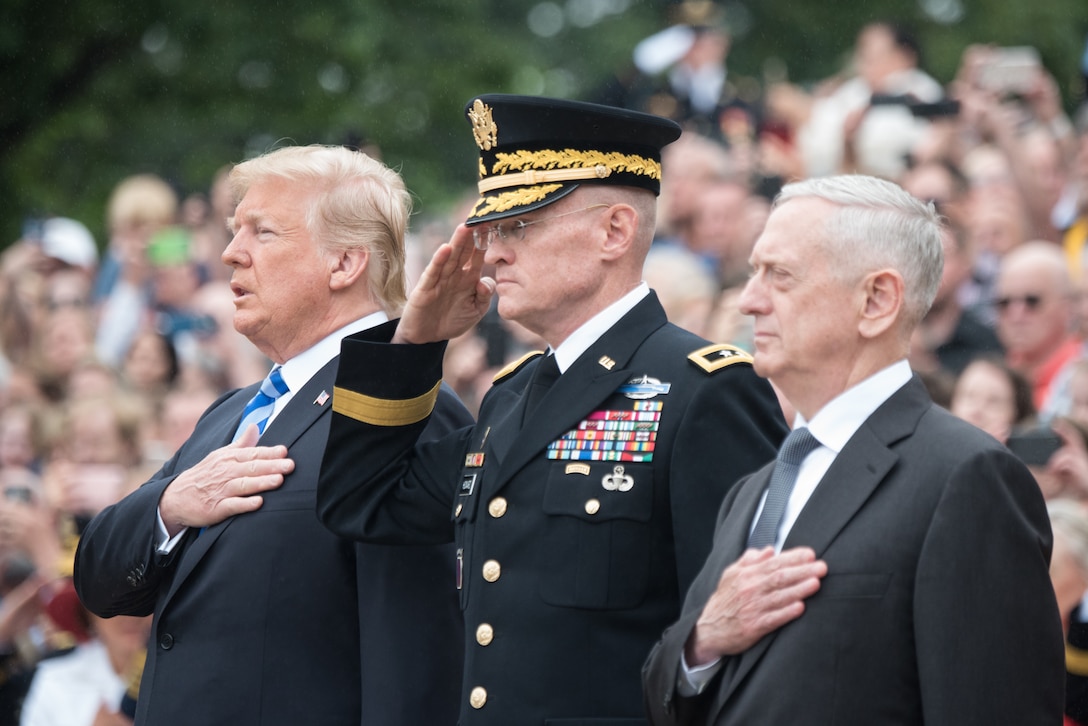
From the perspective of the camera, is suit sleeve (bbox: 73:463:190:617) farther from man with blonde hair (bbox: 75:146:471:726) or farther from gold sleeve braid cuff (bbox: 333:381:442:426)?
gold sleeve braid cuff (bbox: 333:381:442:426)

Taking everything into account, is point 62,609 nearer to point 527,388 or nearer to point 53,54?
point 527,388

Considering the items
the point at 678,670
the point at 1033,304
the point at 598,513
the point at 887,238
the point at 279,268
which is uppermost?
the point at 1033,304

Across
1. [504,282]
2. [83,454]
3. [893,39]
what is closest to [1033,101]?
[893,39]

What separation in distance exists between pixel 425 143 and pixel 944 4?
24.8ft

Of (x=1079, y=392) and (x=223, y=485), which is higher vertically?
(x=1079, y=392)

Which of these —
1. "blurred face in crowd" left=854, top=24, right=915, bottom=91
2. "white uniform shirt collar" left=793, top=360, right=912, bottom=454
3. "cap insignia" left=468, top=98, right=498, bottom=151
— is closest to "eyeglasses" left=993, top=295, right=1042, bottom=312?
"blurred face in crowd" left=854, top=24, right=915, bottom=91

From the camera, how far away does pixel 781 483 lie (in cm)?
311

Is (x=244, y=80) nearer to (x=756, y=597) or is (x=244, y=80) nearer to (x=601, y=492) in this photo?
(x=601, y=492)

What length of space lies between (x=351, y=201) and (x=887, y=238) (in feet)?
5.52

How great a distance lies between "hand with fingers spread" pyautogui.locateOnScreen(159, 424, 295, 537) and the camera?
4.00 m

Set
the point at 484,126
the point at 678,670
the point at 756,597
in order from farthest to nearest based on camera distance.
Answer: the point at 484,126 < the point at 678,670 < the point at 756,597

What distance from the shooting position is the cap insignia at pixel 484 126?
387 cm

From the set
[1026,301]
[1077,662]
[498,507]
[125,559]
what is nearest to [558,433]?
[498,507]

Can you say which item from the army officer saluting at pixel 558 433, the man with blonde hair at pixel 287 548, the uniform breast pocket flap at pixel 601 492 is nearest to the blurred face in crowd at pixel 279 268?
the man with blonde hair at pixel 287 548
